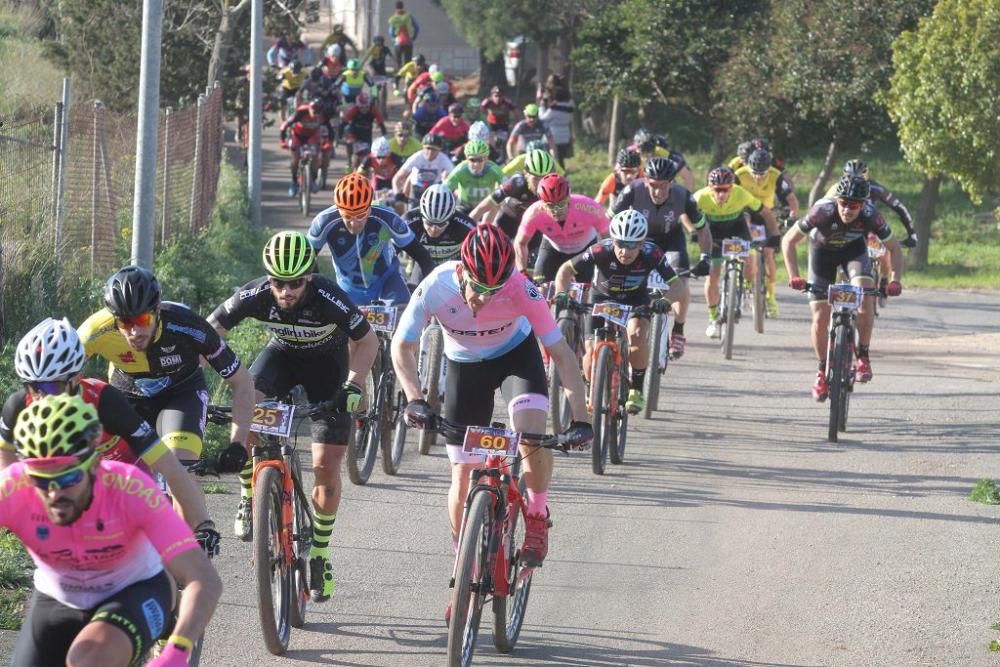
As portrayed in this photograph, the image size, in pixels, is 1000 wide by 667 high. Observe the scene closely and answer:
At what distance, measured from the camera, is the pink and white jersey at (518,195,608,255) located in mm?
13594

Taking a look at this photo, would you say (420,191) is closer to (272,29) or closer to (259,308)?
(259,308)

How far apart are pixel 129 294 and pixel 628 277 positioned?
232 inches

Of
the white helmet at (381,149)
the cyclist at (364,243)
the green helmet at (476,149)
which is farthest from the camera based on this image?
the white helmet at (381,149)

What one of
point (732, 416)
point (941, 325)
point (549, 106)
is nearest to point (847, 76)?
point (549, 106)

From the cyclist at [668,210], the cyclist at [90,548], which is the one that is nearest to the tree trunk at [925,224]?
the cyclist at [668,210]

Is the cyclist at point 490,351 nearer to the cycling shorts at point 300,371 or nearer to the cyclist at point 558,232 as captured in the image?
the cycling shorts at point 300,371

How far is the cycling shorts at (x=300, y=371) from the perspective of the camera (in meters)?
8.48

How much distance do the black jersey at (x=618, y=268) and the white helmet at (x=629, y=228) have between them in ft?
0.91

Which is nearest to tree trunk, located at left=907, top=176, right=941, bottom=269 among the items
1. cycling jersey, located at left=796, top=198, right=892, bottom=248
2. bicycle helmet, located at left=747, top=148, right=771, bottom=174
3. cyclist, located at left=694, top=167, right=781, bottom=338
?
bicycle helmet, located at left=747, top=148, right=771, bottom=174

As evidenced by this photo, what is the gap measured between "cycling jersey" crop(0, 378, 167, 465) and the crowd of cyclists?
0.01 metres

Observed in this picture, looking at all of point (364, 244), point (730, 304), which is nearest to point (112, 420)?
point (364, 244)

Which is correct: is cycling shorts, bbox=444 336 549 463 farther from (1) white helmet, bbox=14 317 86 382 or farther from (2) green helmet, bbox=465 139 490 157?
(2) green helmet, bbox=465 139 490 157

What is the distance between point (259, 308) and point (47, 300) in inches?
210

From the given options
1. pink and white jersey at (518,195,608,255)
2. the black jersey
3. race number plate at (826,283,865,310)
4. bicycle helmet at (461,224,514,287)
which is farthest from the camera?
pink and white jersey at (518,195,608,255)
